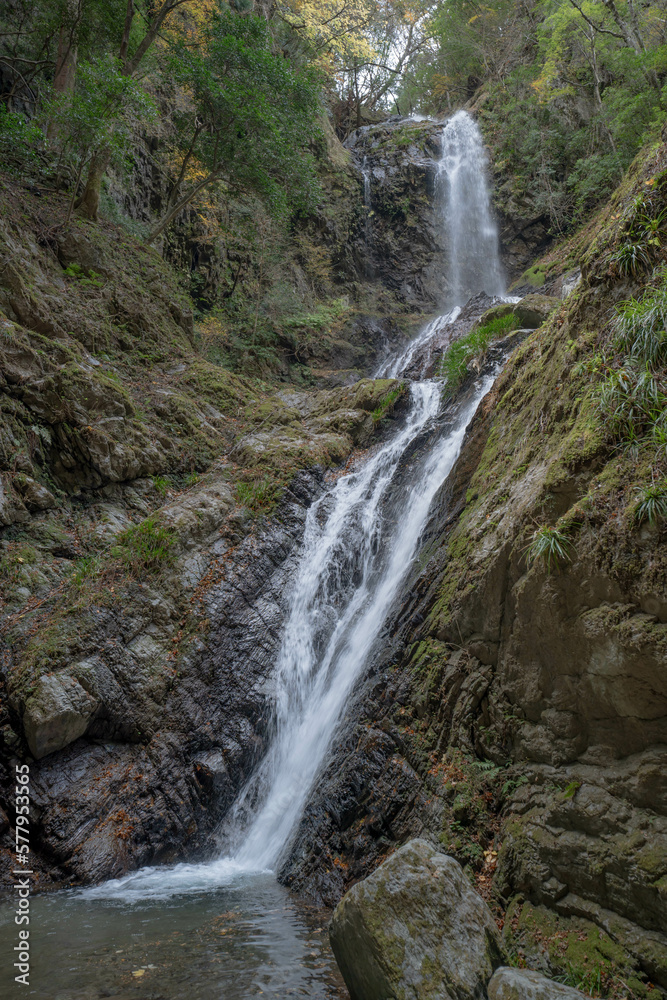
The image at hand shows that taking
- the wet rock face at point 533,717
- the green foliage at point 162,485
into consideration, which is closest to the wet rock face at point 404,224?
the green foliage at point 162,485

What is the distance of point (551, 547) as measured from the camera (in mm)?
3885

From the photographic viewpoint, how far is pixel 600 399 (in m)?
4.07

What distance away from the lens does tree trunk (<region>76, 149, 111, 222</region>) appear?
36.5ft

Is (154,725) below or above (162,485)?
below

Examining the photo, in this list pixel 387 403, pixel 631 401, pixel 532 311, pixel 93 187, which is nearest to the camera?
pixel 631 401

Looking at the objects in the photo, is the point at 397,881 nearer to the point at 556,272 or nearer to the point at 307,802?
the point at 307,802

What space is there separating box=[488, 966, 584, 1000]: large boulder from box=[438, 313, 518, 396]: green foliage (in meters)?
9.66

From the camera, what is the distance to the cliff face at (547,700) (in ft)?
10.3

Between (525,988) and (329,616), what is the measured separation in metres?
5.68

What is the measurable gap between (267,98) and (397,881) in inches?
607

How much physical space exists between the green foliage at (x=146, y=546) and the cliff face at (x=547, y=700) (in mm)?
3966

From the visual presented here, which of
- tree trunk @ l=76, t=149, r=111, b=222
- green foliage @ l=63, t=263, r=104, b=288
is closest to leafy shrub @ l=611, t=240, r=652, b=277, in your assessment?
green foliage @ l=63, t=263, r=104, b=288

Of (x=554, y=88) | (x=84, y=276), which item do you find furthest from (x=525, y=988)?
(x=554, y=88)

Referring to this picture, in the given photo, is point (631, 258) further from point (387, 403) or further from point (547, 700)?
point (387, 403)
